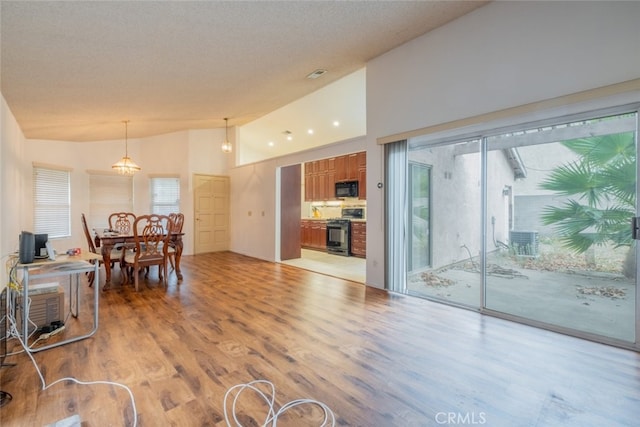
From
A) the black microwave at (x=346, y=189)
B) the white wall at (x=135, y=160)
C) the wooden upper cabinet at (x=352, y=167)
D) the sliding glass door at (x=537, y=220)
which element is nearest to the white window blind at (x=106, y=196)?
the white wall at (x=135, y=160)

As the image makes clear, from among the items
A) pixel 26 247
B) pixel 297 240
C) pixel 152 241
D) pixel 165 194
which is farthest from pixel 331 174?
pixel 26 247

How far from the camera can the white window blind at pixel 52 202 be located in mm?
5754

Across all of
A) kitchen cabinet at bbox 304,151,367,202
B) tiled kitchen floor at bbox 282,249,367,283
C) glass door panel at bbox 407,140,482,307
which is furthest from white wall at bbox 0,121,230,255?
glass door panel at bbox 407,140,482,307

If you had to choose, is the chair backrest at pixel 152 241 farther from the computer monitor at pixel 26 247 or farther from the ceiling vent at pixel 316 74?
the ceiling vent at pixel 316 74

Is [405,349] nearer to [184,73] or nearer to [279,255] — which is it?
[184,73]

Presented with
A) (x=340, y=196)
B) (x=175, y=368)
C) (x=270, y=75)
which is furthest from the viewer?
(x=340, y=196)

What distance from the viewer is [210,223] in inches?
296

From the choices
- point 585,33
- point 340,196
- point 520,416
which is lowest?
point 520,416

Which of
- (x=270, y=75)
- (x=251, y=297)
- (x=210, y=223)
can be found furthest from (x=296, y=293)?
(x=210, y=223)

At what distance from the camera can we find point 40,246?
2549 millimetres

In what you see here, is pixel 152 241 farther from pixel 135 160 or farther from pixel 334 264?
pixel 135 160

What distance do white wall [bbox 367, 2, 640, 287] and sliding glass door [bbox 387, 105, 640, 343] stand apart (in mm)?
317

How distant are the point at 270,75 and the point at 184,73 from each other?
44.5 inches

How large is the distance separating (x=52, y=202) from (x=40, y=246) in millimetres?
4690
